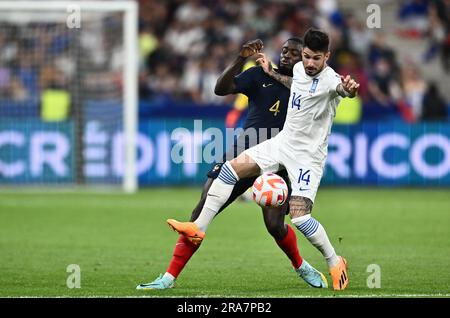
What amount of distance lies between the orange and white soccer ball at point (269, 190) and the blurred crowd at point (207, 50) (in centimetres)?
1252

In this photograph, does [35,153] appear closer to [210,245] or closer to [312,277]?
[210,245]

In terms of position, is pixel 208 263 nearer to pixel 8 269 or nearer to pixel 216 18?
pixel 8 269

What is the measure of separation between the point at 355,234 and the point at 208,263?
11.5 feet

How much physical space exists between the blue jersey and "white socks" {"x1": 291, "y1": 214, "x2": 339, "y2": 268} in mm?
1087

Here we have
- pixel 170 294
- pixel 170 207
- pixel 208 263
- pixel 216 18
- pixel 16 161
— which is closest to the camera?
pixel 170 294

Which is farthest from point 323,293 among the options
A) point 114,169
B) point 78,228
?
point 114,169

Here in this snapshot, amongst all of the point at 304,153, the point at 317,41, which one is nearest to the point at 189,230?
the point at 304,153

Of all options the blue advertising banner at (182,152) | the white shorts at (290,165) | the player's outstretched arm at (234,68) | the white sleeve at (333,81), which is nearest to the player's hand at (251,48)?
the player's outstretched arm at (234,68)

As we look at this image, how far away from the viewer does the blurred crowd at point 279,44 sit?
2400cm

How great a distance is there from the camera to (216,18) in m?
26.3

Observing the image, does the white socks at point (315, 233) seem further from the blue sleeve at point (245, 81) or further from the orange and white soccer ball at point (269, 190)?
the blue sleeve at point (245, 81)

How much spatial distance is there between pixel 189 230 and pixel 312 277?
1322mm

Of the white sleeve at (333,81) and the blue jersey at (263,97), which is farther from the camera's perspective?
the blue jersey at (263,97)

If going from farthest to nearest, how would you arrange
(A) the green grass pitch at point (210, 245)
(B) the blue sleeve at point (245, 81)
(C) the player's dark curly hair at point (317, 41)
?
(B) the blue sleeve at point (245, 81), (A) the green grass pitch at point (210, 245), (C) the player's dark curly hair at point (317, 41)
